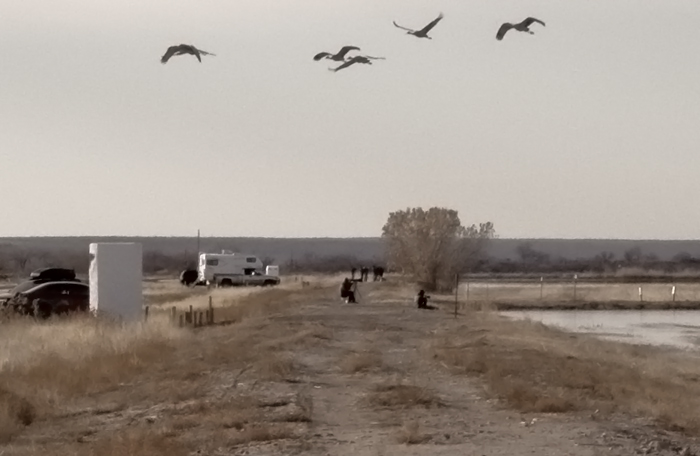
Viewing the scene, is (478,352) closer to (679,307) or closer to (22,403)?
(22,403)

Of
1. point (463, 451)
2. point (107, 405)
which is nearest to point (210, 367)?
point (107, 405)

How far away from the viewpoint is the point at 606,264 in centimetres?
15088

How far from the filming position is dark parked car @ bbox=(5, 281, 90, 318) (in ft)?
110

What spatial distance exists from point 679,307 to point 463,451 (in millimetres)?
52841

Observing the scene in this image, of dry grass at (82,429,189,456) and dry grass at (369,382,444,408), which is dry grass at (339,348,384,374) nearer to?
dry grass at (369,382,444,408)

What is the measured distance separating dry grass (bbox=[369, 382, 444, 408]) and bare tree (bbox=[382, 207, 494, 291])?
54.5 meters

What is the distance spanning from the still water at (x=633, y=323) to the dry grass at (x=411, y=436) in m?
26.4

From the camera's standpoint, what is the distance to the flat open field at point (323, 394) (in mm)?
12742

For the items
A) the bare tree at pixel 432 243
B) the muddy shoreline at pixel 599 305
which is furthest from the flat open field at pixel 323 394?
the bare tree at pixel 432 243

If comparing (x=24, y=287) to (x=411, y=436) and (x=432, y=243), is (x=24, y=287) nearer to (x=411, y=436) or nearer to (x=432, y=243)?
(x=411, y=436)

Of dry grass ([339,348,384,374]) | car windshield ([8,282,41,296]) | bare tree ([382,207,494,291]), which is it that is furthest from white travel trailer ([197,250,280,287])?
dry grass ([339,348,384,374])

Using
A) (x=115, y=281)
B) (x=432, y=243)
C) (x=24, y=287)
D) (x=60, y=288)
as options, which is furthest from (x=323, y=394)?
(x=432, y=243)

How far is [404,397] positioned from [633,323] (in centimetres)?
3527

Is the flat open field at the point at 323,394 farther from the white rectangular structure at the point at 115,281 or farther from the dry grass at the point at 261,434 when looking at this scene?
the white rectangular structure at the point at 115,281
